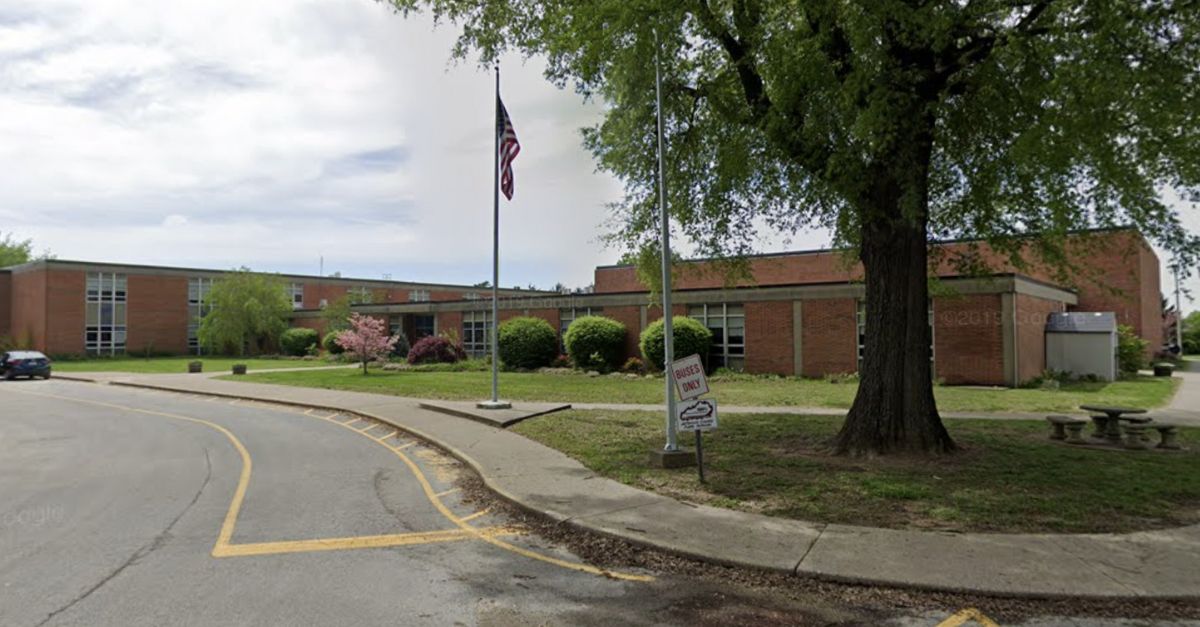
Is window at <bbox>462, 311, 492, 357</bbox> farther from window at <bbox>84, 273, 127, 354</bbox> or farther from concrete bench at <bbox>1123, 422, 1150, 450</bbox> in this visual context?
window at <bbox>84, 273, 127, 354</bbox>

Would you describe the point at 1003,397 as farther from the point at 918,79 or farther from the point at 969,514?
the point at 969,514

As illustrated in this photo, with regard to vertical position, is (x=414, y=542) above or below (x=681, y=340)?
below

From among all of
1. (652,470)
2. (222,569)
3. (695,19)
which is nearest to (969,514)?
(652,470)

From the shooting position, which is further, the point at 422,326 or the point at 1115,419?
the point at 422,326

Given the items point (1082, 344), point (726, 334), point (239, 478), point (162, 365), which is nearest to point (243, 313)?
point (162, 365)

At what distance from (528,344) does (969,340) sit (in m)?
17.2

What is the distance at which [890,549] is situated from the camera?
19.5ft

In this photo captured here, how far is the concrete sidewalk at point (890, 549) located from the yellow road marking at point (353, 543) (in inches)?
36.4

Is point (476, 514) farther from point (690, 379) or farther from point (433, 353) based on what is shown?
point (433, 353)

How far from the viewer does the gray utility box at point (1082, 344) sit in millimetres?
24297

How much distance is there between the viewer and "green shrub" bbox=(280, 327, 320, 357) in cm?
4772

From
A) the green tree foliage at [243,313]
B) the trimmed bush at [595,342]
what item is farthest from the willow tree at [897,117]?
the green tree foliage at [243,313]

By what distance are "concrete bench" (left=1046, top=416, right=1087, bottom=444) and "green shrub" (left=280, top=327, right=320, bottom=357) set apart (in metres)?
44.7

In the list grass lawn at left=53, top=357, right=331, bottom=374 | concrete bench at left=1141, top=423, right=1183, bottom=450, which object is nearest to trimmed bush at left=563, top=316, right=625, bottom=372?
grass lawn at left=53, top=357, right=331, bottom=374
